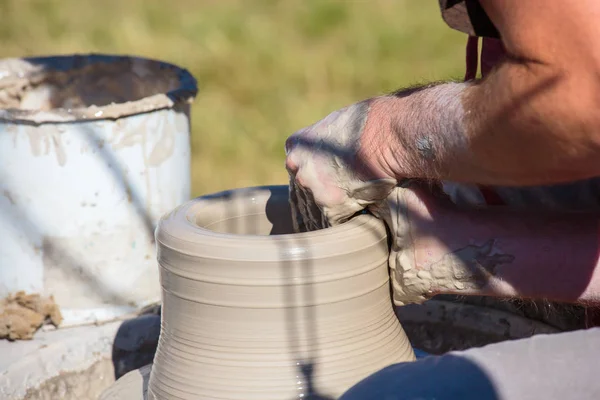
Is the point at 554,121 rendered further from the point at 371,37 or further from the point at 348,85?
the point at 371,37

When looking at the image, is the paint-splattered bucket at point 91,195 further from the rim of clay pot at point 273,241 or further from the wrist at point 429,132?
the wrist at point 429,132

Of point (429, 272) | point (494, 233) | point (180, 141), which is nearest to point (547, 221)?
point (494, 233)

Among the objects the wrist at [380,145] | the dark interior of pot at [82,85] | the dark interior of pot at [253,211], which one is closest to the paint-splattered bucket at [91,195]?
the dark interior of pot at [82,85]

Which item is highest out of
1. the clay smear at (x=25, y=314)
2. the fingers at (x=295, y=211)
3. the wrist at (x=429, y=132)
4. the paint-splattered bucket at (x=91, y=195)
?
the wrist at (x=429, y=132)

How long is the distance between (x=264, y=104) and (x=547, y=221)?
329cm

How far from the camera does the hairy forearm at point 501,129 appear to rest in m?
1.28

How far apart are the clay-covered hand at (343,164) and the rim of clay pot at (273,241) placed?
5 centimetres

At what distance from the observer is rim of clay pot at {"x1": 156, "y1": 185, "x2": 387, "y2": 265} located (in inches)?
61.5

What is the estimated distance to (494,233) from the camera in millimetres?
1697

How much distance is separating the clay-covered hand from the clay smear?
3.30 ft

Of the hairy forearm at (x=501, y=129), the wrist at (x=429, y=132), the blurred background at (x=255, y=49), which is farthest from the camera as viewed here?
the blurred background at (x=255, y=49)

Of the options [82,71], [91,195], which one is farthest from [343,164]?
[82,71]

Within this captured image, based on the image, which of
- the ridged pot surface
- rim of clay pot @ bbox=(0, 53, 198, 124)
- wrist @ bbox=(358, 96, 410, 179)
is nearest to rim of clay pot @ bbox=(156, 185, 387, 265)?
the ridged pot surface

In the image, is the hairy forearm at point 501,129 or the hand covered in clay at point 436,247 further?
the hand covered in clay at point 436,247
